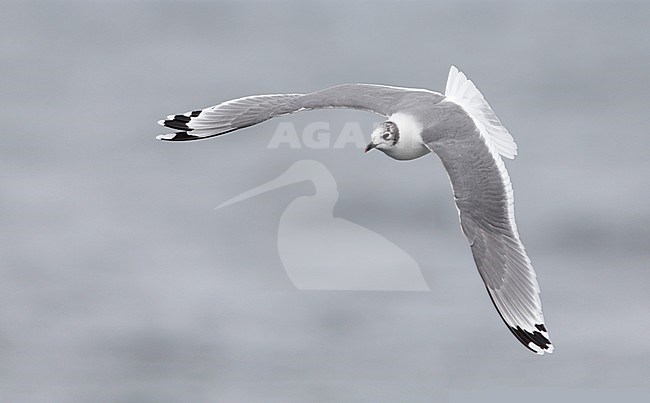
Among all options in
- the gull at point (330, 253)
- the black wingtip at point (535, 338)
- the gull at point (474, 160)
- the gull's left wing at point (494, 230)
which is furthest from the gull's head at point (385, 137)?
the gull at point (330, 253)

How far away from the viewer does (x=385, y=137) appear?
4.48m

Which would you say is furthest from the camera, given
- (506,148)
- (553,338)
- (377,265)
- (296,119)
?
(296,119)

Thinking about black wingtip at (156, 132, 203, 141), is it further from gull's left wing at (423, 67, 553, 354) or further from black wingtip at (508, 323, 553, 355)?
black wingtip at (508, 323, 553, 355)

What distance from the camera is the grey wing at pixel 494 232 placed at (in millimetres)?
4281

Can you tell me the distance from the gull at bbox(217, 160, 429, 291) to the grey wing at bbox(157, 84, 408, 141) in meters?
3.37

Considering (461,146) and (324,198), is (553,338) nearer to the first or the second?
(324,198)

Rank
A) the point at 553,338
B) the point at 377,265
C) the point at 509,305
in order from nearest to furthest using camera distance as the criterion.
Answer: the point at 509,305 < the point at 553,338 < the point at 377,265

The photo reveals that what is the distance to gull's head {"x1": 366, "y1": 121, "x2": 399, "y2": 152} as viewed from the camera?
4.48 meters

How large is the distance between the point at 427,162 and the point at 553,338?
3058 millimetres

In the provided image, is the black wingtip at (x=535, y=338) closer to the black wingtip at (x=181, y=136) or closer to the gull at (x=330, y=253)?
the black wingtip at (x=181, y=136)

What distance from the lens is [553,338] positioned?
8.09 m

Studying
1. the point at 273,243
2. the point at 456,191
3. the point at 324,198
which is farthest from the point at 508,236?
the point at 324,198

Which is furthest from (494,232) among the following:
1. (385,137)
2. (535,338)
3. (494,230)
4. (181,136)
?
(181,136)

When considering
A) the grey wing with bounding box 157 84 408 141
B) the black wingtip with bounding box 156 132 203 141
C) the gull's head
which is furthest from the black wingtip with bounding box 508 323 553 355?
the black wingtip with bounding box 156 132 203 141
